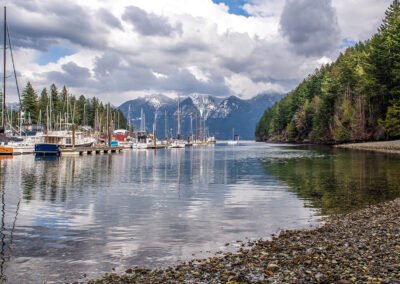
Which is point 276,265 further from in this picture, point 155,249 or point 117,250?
point 117,250

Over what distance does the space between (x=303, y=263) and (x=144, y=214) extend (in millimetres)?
13908

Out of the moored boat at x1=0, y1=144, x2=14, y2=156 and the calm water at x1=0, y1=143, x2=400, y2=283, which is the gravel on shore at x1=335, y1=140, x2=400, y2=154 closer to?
the calm water at x1=0, y1=143, x2=400, y2=283

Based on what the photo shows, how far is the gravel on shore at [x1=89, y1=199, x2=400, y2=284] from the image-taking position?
11.4 meters

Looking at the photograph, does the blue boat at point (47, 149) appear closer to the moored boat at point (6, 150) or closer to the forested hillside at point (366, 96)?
the moored boat at point (6, 150)

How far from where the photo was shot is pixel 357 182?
4009 centimetres

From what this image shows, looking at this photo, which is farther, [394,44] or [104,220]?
[394,44]

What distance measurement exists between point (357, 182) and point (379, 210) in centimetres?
1708

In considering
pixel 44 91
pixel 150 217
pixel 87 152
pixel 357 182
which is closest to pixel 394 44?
pixel 357 182

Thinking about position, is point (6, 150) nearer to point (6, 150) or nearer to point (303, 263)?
point (6, 150)

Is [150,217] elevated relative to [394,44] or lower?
lower

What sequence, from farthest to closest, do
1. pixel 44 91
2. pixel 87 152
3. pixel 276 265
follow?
1. pixel 44 91
2. pixel 87 152
3. pixel 276 265

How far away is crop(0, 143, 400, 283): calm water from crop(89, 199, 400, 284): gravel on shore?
1.75 meters

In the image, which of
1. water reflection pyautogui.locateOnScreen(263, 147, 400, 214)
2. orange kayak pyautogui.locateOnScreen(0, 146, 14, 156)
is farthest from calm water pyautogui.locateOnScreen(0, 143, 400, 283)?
orange kayak pyautogui.locateOnScreen(0, 146, 14, 156)

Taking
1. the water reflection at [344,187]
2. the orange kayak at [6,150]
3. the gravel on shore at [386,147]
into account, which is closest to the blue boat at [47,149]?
the orange kayak at [6,150]
